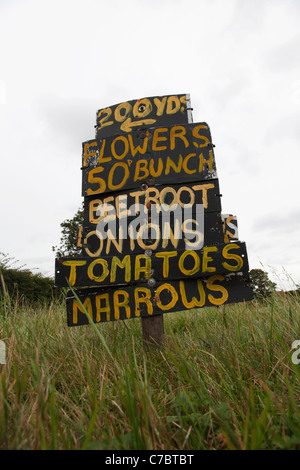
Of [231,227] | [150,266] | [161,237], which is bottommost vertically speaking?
[150,266]

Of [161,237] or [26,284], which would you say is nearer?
[161,237]

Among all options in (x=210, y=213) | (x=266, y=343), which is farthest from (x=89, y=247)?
(x=266, y=343)

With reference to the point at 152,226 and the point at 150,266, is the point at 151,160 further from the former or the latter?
the point at 150,266

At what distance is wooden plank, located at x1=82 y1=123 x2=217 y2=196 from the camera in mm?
2578

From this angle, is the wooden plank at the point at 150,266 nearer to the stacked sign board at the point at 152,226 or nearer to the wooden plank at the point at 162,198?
the stacked sign board at the point at 152,226

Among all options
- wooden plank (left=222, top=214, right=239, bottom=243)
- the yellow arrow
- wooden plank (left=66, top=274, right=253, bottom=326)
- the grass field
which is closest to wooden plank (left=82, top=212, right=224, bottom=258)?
wooden plank (left=66, top=274, right=253, bottom=326)

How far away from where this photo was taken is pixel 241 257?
2.36 meters

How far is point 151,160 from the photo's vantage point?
263 cm

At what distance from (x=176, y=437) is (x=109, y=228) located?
1669 mm

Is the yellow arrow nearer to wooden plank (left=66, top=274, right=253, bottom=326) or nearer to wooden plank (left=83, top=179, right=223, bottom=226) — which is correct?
wooden plank (left=83, top=179, right=223, bottom=226)

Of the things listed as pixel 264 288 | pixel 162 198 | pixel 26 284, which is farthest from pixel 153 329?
pixel 26 284

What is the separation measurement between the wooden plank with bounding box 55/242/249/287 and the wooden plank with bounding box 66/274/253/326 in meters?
0.06

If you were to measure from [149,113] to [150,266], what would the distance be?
53.5 inches
